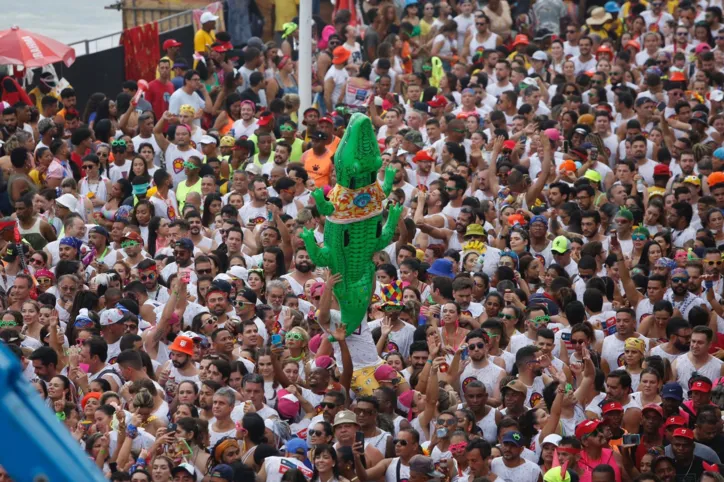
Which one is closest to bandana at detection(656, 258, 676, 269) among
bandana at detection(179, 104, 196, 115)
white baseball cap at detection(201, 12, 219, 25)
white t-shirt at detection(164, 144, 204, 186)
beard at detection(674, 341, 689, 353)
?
beard at detection(674, 341, 689, 353)

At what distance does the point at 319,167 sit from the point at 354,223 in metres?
4.41

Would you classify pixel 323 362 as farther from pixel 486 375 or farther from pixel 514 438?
pixel 514 438

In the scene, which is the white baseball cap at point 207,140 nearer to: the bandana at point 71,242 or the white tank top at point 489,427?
the bandana at point 71,242

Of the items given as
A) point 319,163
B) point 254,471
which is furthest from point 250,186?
point 254,471

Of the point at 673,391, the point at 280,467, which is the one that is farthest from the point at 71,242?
the point at 673,391

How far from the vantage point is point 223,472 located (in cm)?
720

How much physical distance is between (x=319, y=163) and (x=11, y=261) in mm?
3651

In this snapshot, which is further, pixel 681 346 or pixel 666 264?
pixel 666 264

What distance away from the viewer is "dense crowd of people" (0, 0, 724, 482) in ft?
26.3

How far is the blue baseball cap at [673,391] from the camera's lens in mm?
8523

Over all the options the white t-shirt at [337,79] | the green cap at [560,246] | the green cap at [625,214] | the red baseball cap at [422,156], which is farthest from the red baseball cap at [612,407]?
the white t-shirt at [337,79]

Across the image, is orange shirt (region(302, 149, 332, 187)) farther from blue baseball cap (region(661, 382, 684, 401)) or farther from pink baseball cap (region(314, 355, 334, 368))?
blue baseball cap (region(661, 382, 684, 401))

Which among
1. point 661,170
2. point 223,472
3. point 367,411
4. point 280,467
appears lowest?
point 661,170

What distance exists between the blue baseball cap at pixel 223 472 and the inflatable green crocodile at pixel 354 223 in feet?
6.44
